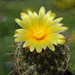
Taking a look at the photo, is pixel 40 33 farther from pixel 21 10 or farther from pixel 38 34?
pixel 21 10

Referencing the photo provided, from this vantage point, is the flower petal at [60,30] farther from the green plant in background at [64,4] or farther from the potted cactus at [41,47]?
the green plant in background at [64,4]

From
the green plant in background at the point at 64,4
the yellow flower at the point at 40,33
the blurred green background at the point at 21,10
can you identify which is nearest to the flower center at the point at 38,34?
the yellow flower at the point at 40,33

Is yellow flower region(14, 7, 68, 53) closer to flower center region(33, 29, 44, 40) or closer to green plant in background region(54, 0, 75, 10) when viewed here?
flower center region(33, 29, 44, 40)

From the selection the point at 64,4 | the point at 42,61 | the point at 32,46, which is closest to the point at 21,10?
the point at 64,4

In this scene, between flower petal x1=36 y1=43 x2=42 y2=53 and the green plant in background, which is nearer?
flower petal x1=36 y1=43 x2=42 y2=53

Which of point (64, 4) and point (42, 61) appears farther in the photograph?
point (64, 4)

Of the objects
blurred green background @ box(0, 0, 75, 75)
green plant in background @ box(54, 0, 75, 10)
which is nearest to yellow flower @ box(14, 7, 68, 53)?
blurred green background @ box(0, 0, 75, 75)
